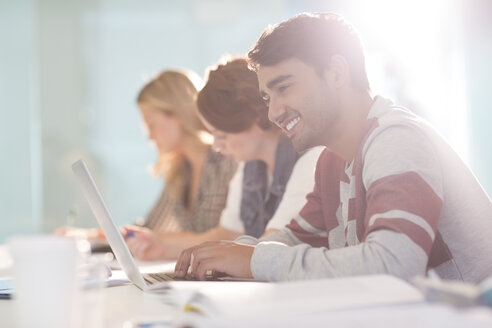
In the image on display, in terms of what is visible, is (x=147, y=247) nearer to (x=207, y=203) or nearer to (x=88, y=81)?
(x=207, y=203)

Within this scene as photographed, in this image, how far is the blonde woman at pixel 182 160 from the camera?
2684 mm

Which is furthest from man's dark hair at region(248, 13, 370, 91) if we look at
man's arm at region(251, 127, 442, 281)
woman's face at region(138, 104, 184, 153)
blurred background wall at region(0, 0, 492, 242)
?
blurred background wall at region(0, 0, 492, 242)

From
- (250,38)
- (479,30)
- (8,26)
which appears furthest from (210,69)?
(8,26)

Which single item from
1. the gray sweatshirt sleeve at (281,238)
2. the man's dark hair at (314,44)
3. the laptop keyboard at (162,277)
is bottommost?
the laptop keyboard at (162,277)

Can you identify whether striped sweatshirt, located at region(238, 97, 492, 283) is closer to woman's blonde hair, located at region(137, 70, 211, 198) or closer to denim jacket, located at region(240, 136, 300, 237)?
denim jacket, located at region(240, 136, 300, 237)

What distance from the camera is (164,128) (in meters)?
2.89

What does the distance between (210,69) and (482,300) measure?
1500 millimetres

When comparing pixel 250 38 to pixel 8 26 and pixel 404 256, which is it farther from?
pixel 404 256

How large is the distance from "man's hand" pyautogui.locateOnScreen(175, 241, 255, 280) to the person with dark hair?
0.53 metres

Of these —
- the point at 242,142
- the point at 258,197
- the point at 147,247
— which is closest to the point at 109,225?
the point at 147,247

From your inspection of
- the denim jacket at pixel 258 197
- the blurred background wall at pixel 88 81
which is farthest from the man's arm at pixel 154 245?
the blurred background wall at pixel 88 81

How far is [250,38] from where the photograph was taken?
4730 millimetres

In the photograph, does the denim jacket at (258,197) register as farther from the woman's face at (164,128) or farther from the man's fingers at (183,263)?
the man's fingers at (183,263)

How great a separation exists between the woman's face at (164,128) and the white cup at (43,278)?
212 centimetres
